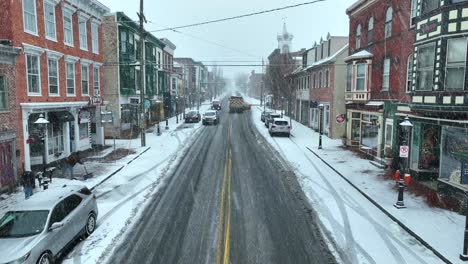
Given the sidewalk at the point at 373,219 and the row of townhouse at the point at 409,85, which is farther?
the row of townhouse at the point at 409,85

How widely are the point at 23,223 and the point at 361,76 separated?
22.1 m

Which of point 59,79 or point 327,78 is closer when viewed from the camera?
point 59,79

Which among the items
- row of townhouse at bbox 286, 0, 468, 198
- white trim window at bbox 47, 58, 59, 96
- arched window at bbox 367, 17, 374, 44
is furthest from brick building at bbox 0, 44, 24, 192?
arched window at bbox 367, 17, 374, 44

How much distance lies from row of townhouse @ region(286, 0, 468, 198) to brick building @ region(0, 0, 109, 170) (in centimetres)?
1801

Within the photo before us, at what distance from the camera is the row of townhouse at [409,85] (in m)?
13.7

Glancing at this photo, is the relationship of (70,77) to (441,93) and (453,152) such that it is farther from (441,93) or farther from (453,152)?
(453,152)

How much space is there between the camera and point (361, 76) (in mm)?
24609

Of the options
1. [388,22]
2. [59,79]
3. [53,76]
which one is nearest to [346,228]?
[388,22]

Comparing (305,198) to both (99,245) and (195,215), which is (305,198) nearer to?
(195,215)

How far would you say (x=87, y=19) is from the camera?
2491cm

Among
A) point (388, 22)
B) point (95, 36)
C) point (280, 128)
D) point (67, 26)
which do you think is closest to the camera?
point (388, 22)

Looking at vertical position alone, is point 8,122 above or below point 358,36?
below

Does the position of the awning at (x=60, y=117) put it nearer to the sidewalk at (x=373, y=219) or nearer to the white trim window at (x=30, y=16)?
the white trim window at (x=30, y=16)

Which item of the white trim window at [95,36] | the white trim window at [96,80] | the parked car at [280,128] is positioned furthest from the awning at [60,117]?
the parked car at [280,128]
